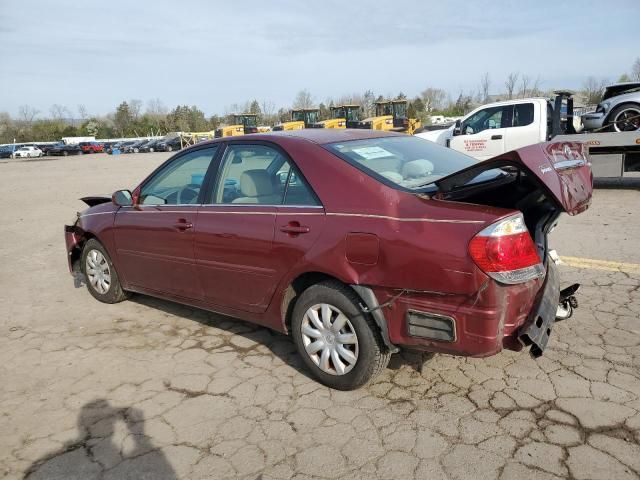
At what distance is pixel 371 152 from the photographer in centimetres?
337

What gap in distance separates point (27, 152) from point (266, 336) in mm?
68011

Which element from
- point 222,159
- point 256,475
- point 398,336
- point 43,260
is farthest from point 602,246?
point 43,260

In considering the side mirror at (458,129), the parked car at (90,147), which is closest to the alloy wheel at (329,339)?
the side mirror at (458,129)

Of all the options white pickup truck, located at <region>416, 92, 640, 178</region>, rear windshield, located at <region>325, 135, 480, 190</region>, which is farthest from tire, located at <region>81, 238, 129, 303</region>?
white pickup truck, located at <region>416, 92, 640, 178</region>

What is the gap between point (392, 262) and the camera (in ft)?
9.00

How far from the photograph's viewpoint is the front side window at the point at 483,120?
1138 centimetres

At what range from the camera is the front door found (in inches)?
154

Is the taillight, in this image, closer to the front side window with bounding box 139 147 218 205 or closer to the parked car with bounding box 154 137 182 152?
the front side window with bounding box 139 147 218 205

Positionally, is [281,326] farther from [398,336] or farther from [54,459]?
[54,459]

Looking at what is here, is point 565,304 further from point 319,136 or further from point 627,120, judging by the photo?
point 627,120

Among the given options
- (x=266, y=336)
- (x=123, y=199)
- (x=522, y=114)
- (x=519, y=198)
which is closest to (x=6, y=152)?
(x=522, y=114)

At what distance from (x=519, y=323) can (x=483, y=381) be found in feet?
2.07

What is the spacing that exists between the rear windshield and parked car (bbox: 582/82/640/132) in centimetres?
791

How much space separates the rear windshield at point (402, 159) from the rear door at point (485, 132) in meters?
7.90
